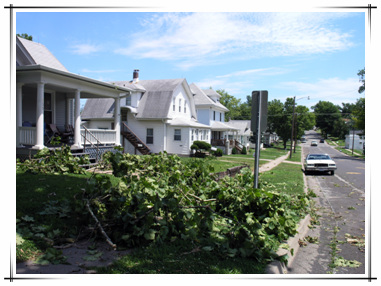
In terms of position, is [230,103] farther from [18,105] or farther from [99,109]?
[18,105]

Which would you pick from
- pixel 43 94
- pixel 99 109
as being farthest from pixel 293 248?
pixel 99 109

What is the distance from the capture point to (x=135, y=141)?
28.3m

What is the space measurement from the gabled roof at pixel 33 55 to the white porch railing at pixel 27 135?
321cm

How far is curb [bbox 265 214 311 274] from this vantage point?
4359 millimetres

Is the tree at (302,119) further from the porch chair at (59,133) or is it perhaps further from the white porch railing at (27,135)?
the white porch railing at (27,135)

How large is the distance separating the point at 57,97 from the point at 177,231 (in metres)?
15.0

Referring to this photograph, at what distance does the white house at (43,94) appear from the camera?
1320 centimetres

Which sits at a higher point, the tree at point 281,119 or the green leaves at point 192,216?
the tree at point 281,119

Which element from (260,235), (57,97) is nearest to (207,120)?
(57,97)

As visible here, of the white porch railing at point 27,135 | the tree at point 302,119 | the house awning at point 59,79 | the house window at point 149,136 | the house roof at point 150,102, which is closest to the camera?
the house awning at point 59,79

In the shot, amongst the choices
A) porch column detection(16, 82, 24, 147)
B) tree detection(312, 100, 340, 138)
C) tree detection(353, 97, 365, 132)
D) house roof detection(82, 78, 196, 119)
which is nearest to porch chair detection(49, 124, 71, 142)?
porch column detection(16, 82, 24, 147)

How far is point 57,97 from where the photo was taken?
695 inches

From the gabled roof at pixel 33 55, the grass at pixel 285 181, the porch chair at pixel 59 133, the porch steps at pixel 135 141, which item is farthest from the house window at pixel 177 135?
the gabled roof at pixel 33 55

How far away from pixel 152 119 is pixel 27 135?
50.6ft
